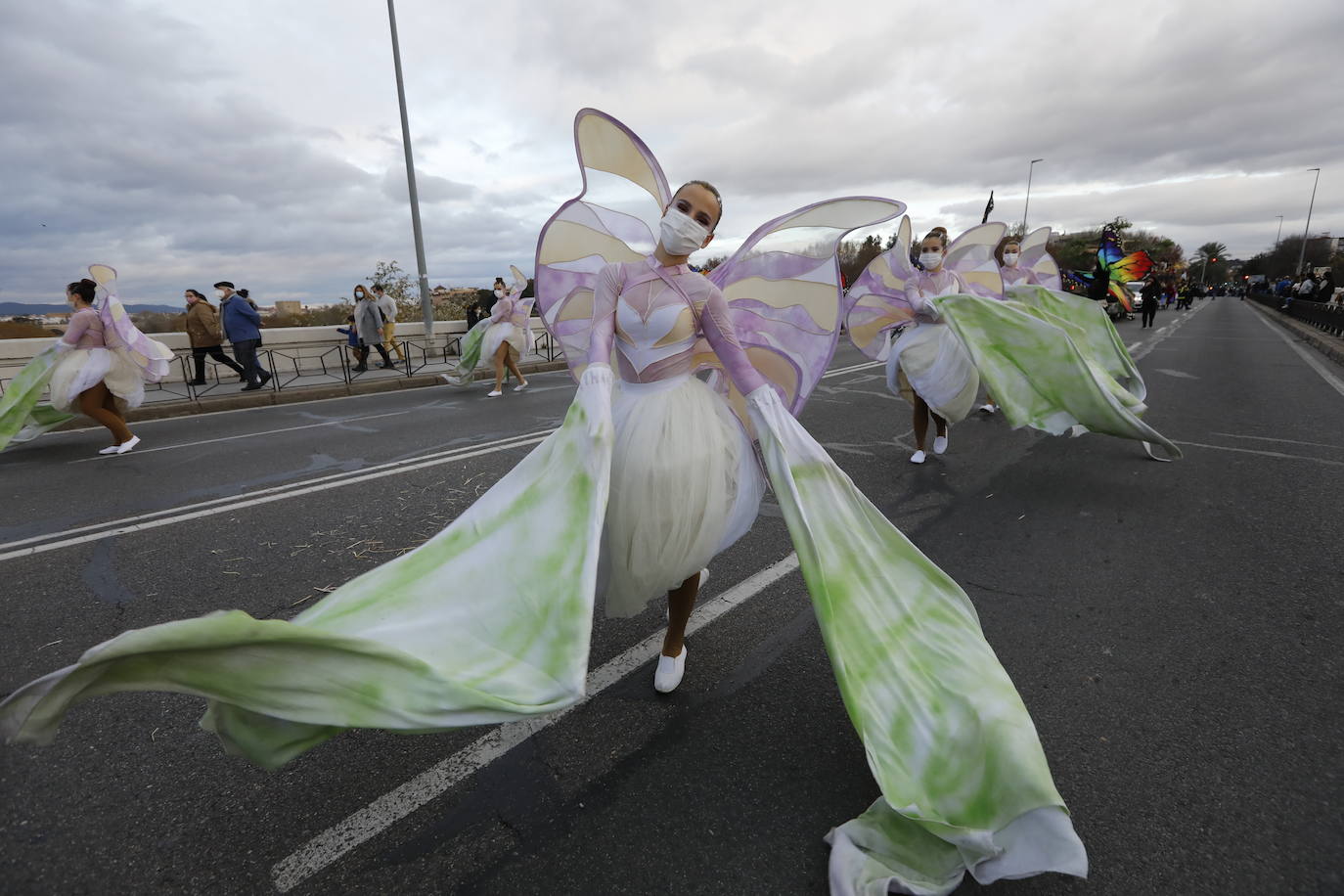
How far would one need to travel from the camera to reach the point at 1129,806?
2135 millimetres

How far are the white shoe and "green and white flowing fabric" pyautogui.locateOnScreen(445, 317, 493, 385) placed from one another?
913cm

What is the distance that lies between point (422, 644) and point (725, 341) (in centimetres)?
156

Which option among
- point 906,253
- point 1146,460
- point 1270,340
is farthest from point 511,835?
point 1270,340

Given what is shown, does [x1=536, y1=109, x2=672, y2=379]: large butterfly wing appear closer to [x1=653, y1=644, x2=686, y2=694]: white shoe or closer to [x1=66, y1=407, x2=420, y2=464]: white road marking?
[x1=653, y1=644, x2=686, y2=694]: white shoe

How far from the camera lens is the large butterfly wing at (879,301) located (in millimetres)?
6000

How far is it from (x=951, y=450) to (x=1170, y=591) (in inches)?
122

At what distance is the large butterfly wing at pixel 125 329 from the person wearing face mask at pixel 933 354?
26.3 feet

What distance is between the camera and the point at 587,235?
3035 mm

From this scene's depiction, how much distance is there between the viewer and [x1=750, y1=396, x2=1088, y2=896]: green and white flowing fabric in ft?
5.78

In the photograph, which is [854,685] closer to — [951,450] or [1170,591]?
[1170,591]

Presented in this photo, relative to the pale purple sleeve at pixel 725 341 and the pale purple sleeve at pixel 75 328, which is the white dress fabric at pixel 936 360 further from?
the pale purple sleeve at pixel 75 328

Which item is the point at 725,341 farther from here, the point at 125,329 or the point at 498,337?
the point at 498,337

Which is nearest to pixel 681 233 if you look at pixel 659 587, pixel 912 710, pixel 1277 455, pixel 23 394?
pixel 659 587

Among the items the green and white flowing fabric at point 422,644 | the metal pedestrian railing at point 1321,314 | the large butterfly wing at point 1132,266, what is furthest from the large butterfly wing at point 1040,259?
the metal pedestrian railing at point 1321,314
